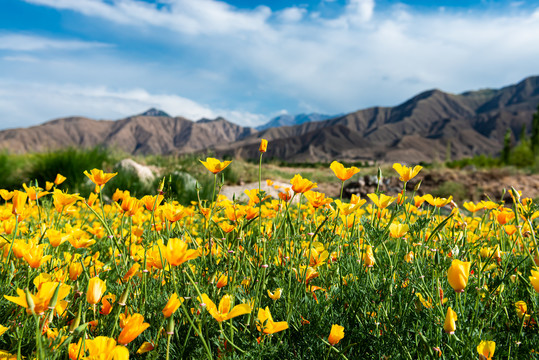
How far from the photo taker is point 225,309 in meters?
1.07

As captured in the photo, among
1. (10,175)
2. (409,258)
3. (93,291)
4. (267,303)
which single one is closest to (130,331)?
(93,291)

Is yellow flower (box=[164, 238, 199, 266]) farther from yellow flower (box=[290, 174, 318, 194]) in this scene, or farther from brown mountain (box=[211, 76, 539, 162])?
brown mountain (box=[211, 76, 539, 162])

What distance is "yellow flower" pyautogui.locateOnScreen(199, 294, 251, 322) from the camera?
0.90 meters

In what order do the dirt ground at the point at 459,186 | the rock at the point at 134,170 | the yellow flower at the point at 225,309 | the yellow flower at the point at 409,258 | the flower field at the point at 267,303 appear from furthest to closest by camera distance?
the dirt ground at the point at 459,186 < the rock at the point at 134,170 < the yellow flower at the point at 409,258 < the flower field at the point at 267,303 < the yellow flower at the point at 225,309

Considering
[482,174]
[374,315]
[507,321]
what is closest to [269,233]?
[374,315]

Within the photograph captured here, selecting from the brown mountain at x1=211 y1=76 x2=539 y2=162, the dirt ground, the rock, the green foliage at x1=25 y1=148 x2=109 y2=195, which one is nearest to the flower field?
the green foliage at x1=25 y1=148 x2=109 y2=195

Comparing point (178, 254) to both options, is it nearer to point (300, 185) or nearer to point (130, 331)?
point (130, 331)

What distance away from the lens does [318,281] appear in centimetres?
173

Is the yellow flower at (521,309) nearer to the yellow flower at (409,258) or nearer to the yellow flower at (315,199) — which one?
the yellow flower at (409,258)


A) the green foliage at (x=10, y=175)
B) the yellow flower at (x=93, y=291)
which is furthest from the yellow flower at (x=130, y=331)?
the green foliage at (x=10, y=175)

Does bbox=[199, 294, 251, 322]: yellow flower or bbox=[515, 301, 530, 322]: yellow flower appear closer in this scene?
bbox=[199, 294, 251, 322]: yellow flower

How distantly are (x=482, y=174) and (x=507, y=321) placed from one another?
487 inches

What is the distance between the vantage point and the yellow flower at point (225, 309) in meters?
0.90

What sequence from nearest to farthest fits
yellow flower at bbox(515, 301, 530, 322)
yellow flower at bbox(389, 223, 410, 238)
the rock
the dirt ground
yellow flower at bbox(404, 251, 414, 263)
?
yellow flower at bbox(515, 301, 530, 322), yellow flower at bbox(389, 223, 410, 238), yellow flower at bbox(404, 251, 414, 263), the rock, the dirt ground
